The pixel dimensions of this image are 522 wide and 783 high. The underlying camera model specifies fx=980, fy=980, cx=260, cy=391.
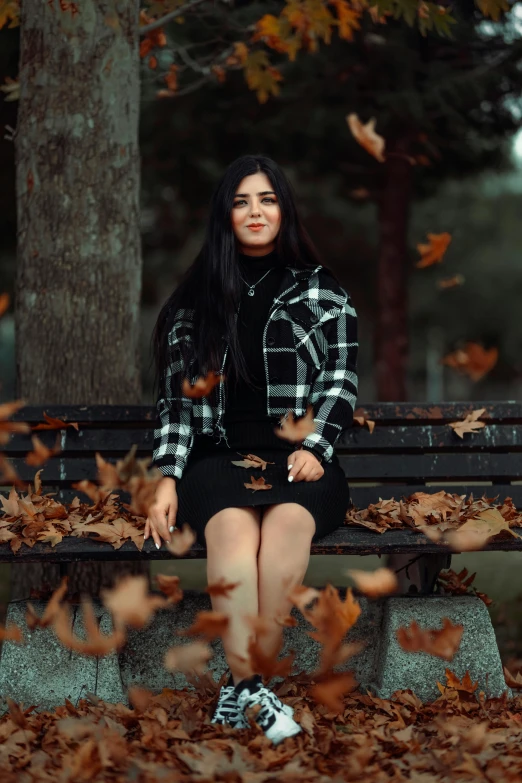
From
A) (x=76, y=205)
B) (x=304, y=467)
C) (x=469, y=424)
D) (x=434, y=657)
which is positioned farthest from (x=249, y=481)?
(x=76, y=205)

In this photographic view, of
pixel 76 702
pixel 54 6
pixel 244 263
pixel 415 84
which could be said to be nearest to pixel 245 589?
pixel 76 702

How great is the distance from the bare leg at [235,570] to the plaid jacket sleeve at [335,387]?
40 centimetres

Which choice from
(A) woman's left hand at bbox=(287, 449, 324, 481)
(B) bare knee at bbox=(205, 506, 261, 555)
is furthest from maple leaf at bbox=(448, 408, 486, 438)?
(B) bare knee at bbox=(205, 506, 261, 555)

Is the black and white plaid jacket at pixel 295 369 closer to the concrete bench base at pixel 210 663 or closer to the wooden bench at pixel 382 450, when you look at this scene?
the wooden bench at pixel 382 450

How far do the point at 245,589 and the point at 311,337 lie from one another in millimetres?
1035

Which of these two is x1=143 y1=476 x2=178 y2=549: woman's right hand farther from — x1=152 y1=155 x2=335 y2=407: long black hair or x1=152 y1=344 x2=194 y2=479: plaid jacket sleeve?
x1=152 y1=155 x2=335 y2=407: long black hair

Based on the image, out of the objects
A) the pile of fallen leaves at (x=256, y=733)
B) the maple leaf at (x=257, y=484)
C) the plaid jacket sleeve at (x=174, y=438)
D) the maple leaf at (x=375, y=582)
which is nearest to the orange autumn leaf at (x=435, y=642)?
the pile of fallen leaves at (x=256, y=733)

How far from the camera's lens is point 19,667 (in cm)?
327

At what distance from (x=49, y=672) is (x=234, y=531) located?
87 centimetres

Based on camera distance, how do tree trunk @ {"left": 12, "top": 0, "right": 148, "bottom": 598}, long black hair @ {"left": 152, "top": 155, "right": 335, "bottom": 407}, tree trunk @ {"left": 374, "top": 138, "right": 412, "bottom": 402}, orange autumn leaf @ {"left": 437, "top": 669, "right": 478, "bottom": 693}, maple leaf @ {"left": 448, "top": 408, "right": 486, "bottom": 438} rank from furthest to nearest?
tree trunk @ {"left": 374, "top": 138, "right": 412, "bottom": 402} → tree trunk @ {"left": 12, "top": 0, "right": 148, "bottom": 598} → maple leaf @ {"left": 448, "top": 408, "right": 486, "bottom": 438} → long black hair @ {"left": 152, "top": 155, "right": 335, "bottom": 407} → orange autumn leaf @ {"left": 437, "top": 669, "right": 478, "bottom": 693}

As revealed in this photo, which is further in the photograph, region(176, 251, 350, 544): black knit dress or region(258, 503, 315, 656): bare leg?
region(176, 251, 350, 544): black knit dress

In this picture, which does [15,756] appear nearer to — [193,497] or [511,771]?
[193,497]

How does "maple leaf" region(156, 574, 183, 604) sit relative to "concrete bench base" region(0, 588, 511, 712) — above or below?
above

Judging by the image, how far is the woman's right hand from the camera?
313 cm
